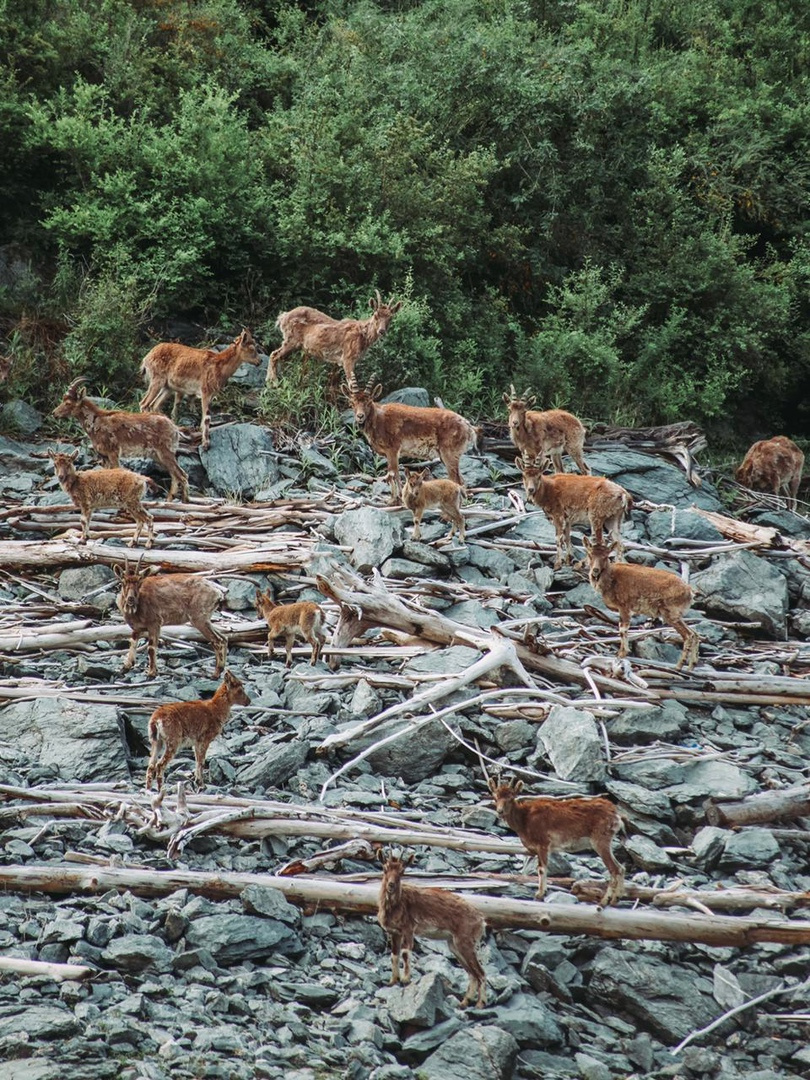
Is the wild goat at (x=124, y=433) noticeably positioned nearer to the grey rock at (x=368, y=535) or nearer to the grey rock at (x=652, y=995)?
the grey rock at (x=368, y=535)

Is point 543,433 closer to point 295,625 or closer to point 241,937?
point 295,625

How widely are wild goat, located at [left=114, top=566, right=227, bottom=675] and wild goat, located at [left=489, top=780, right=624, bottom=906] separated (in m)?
3.91

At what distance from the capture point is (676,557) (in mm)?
→ 13695

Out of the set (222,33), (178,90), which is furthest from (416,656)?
(222,33)

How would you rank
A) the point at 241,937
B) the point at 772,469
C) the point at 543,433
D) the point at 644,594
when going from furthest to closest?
the point at 772,469 < the point at 543,433 < the point at 644,594 < the point at 241,937

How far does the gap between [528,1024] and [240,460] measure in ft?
32.4

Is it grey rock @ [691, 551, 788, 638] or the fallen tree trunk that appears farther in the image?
grey rock @ [691, 551, 788, 638]

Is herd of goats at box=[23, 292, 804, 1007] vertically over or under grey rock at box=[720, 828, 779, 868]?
over

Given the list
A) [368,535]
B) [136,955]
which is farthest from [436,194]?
[136,955]

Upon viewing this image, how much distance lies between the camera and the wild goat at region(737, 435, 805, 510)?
1784 cm

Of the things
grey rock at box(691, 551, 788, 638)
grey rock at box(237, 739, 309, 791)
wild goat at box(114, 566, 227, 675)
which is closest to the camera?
grey rock at box(237, 739, 309, 791)

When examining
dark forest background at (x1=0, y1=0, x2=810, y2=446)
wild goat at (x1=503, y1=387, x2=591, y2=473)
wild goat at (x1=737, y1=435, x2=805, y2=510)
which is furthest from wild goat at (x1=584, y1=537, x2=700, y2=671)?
dark forest background at (x1=0, y1=0, x2=810, y2=446)

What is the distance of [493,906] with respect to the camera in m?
7.33

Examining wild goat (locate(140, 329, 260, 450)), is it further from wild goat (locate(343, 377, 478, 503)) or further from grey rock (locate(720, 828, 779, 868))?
grey rock (locate(720, 828, 779, 868))
